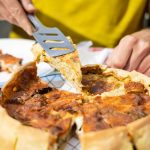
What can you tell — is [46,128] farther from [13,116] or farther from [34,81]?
[34,81]

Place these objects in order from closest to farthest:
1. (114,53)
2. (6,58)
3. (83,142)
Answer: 1. (83,142)
2. (114,53)
3. (6,58)

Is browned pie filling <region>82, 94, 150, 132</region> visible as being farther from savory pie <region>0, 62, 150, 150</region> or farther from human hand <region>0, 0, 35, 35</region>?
human hand <region>0, 0, 35, 35</region>

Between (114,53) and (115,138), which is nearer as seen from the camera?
(115,138)

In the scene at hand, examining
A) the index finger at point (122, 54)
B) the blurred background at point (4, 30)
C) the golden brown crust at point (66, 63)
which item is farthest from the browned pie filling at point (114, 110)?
the blurred background at point (4, 30)

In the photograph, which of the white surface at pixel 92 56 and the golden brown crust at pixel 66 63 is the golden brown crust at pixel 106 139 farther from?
the white surface at pixel 92 56

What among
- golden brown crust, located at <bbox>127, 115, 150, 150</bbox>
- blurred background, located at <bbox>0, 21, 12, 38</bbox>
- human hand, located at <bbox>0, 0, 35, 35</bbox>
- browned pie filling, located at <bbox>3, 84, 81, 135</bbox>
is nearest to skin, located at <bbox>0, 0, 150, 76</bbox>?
human hand, located at <bbox>0, 0, 35, 35</bbox>

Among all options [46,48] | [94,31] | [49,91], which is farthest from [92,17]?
[49,91]

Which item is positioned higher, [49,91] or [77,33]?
→ [49,91]
